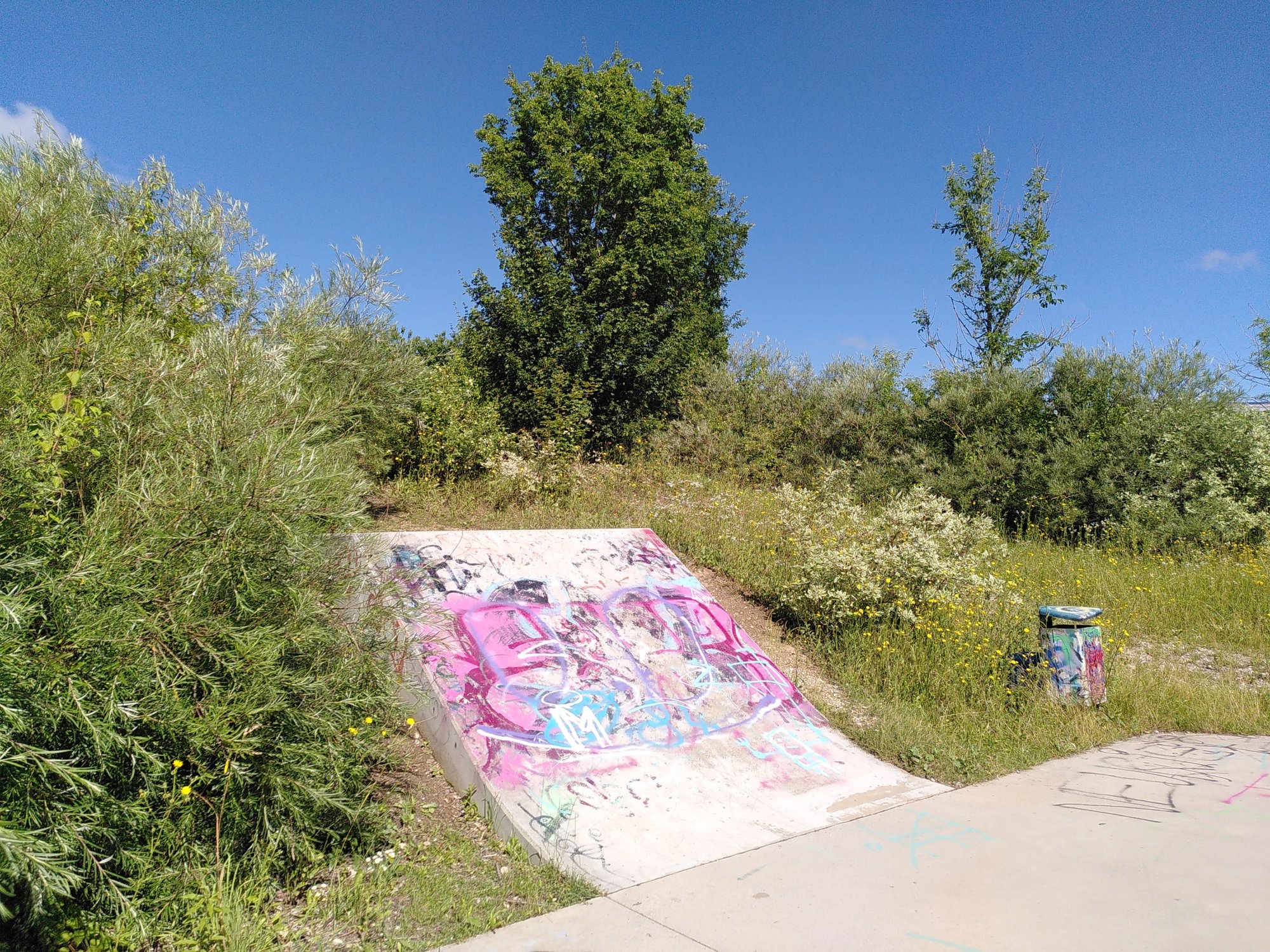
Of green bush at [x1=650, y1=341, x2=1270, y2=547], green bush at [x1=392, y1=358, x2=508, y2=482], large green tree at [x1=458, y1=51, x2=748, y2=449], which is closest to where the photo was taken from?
green bush at [x1=392, y1=358, x2=508, y2=482]

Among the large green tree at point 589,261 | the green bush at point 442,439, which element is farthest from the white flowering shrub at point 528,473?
the large green tree at point 589,261

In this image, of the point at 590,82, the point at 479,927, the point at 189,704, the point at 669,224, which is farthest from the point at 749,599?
the point at 590,82

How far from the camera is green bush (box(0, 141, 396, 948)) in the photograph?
2.66 m

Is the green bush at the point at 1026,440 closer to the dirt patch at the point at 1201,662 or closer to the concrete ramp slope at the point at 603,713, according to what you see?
the dirt patch at the point at 1201,662

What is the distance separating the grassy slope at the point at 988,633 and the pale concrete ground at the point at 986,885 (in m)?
0.90

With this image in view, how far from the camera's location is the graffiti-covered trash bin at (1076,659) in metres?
6.41

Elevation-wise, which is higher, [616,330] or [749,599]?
[616,330]

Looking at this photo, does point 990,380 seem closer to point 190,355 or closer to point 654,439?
point 654,439

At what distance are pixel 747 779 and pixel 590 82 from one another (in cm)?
1595

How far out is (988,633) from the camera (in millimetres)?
7258

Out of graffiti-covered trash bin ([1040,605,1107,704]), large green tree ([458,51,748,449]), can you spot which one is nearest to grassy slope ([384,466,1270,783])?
graffiti-covered trash bin ([1040,605,1107,704])

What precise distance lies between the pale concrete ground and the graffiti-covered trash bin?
50.1 inches

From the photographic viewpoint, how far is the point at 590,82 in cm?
1695

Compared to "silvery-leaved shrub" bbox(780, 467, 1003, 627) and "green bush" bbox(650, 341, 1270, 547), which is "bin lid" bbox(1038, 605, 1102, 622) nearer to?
"silvery-leaved shrub" bbox(780, 467, 1003, 627)
